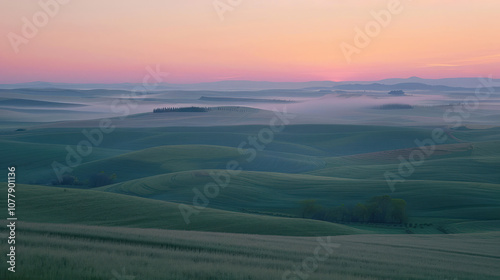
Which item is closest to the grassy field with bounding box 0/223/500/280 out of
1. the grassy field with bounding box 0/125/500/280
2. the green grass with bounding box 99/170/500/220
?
the grassy field with bounding box 0/125/500/280

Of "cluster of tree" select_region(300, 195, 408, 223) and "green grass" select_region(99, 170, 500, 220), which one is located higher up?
"green grass" select_region(99, 170, 500, 220)

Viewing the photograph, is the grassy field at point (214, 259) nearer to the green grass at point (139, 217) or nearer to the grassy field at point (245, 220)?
the grassy field at point (245, 220)

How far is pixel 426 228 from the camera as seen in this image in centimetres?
3691

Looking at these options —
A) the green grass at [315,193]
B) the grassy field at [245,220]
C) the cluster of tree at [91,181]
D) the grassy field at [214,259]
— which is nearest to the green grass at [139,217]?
the grassy field at [245,220]

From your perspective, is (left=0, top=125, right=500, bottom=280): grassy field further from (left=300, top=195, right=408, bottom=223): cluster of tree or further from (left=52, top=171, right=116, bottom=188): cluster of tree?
(left=300, top=195, right=408, bottom=223): cluster of tree

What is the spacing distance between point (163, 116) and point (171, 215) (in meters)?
152

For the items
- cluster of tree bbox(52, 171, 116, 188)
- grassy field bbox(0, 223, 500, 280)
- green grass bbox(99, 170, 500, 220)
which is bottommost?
grassy field bbox(0, 223, 500, 280)

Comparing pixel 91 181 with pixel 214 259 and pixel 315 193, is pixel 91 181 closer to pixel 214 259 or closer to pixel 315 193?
pixel 315 193

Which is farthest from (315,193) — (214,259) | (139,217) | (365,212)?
(214,259)

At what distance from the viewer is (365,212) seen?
41.5 m

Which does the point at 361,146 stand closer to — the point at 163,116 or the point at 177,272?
the point at 163,116

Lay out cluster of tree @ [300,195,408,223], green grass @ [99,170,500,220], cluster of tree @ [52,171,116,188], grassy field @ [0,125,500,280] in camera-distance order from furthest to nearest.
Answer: cluster of tree @ [52,171,116,188], green grass @ [99,170,500,220], cluster of tree @ [300,195,408,223], grassy field @ [0,125,500,280]

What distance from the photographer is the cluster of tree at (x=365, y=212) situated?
40509mm

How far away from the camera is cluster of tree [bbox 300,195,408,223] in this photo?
133ft
